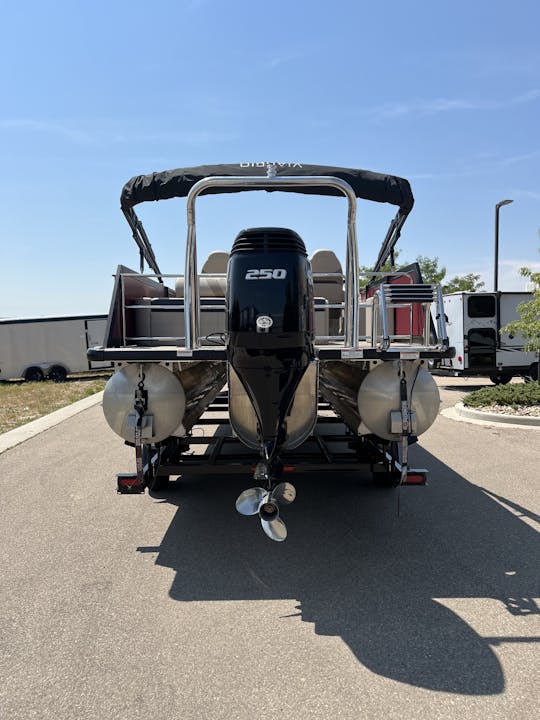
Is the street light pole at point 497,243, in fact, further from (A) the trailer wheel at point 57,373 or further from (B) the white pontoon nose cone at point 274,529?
(B) the white pontoon nose cone at point 274,529

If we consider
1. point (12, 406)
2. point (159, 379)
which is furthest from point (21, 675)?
point (12, 406)

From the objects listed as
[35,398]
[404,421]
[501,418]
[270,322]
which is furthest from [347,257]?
[35,398]

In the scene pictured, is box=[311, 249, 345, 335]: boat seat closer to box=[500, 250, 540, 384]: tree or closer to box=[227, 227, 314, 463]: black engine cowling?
box=[227, 227, 314, 463]: black engine cowling

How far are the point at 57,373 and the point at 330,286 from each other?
53.8 feet

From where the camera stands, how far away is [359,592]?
10.4ft

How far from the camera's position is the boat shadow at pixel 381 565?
8.52ft

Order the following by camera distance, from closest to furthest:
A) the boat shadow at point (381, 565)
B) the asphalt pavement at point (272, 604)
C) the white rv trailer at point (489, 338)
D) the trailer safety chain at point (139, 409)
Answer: the asphalt pavement at point (272, 604), the boat shadow at point (381, 565), the trailer safety chain at point (139, 409), the white rv trailer at point (489, 338)

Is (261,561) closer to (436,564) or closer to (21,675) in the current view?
(436,564)

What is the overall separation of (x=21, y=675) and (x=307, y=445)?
4216mm

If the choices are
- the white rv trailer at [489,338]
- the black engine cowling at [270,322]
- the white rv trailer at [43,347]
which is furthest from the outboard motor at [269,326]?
the white rv trailer at [43,347]

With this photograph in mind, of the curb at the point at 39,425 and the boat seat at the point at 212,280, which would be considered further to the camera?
the curb at the point at 39,425

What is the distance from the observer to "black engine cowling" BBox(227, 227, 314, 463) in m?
2.96

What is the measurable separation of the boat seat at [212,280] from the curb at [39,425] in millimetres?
3644

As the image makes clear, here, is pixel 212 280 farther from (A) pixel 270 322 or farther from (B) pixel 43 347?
(B) pixel 43 347
